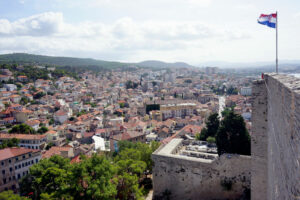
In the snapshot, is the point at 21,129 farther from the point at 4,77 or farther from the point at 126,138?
the point at 4,77

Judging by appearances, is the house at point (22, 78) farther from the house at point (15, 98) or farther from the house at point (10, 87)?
Answer: the house at point (15, 98)

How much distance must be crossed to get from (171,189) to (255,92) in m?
9.20

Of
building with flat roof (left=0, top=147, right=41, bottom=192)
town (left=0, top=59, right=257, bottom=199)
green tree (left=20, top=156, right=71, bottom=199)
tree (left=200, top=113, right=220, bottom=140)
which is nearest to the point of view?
green tree (left=20, top=156, right=71, bottom=199)

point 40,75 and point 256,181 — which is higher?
point 40,75

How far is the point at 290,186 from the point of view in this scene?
3027 mm

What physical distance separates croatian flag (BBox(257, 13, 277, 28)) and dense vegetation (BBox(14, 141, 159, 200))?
11.4 m

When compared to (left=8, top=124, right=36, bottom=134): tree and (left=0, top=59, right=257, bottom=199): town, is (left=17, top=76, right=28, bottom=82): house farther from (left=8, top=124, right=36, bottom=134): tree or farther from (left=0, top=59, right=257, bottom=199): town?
(left=8, top=124, right=36, bottom=134): tree

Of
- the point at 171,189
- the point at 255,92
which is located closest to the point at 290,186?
the point at 255,92

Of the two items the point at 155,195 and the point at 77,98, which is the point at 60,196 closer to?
the point at 155,195

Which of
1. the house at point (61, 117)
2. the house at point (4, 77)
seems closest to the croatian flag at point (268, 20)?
the house at point (61, 117)

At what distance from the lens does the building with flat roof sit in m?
22.7

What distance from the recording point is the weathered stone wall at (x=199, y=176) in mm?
12859

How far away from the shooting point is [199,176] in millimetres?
13891

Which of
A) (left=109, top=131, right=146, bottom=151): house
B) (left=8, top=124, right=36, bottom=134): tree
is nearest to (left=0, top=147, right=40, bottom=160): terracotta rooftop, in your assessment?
(left=109, top=131, right=146, bottom=151): house
